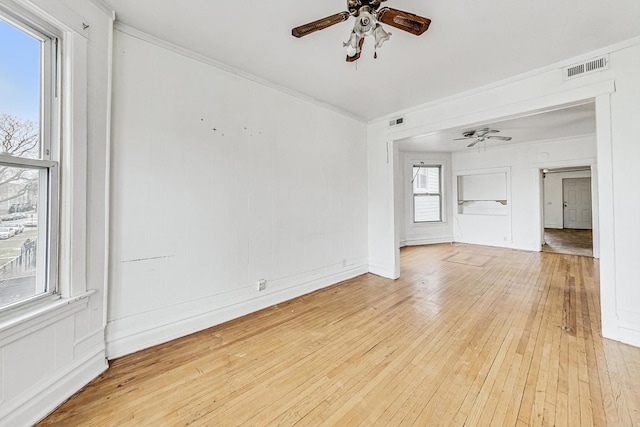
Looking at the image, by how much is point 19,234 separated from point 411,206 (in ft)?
23.5

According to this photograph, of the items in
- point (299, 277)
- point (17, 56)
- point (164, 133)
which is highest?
point (17, 56)

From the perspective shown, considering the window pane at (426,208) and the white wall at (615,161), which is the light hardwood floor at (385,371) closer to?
the white wall at (615,161)

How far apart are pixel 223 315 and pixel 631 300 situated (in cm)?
377

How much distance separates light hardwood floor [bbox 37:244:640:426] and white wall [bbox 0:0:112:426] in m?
0.18

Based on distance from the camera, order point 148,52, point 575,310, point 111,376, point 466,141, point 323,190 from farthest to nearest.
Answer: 1. point 466,141
2. point 323,190
3. point 575,310
4. point 148,52
5. point 111,376

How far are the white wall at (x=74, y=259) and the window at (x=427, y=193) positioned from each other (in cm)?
687

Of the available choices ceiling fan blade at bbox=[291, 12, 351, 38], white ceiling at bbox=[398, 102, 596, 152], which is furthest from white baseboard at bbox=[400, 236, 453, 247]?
ceiling fan blade at bbox=[291, 12, 351, 38]

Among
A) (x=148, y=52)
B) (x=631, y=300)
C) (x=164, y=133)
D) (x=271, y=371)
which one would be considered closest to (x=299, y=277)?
(x=271, y=371)

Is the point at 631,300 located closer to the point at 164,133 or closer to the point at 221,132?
the point at 221,132

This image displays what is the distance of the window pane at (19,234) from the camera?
1387mm

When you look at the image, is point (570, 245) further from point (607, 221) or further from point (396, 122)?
point (396, 122)

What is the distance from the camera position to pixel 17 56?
1431mm

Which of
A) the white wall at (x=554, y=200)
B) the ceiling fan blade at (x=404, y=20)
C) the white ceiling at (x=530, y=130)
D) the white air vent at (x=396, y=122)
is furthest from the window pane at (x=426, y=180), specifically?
the white wall at (x=554, y=200)

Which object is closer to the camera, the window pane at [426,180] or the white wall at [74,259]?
the white wall at [74,259]
